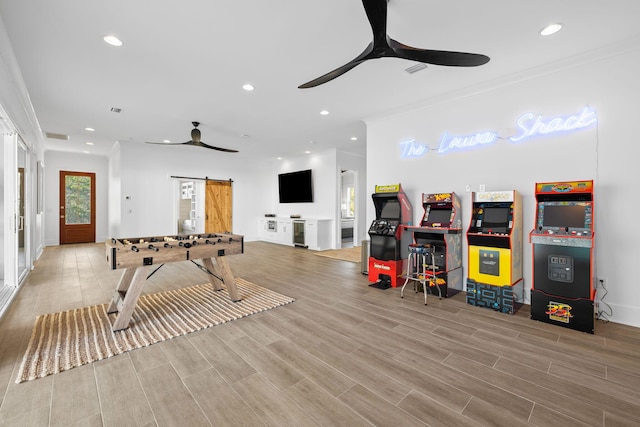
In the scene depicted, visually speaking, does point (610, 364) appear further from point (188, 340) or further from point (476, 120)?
point (188, 340)

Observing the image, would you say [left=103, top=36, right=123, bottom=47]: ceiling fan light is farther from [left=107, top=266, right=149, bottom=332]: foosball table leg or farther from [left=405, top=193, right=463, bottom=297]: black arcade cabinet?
[left=405, top=193, right=463, bottom=297]: black arcade cabinet

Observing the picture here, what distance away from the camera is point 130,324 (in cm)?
305

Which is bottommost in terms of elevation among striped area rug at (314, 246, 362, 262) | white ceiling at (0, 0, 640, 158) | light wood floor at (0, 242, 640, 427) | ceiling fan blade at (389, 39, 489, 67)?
light wood floor at (0, 242, 640, 427)

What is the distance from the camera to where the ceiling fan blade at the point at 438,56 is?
7.48ft

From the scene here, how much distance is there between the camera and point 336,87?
4078mm

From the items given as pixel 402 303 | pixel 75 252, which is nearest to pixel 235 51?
pixel 402 303

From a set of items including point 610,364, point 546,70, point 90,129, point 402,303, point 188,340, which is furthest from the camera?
point 90,129

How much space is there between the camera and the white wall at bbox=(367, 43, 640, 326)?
10.0 feet

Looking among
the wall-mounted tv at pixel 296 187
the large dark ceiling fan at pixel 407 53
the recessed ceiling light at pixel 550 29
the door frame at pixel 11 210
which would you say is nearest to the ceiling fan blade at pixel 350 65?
the large dark ceiling fan at pixel 407 53

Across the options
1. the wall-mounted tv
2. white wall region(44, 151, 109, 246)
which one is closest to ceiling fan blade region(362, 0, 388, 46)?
the wall-mounted tv

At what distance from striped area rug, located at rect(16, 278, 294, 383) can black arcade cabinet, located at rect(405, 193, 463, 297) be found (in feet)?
7.04

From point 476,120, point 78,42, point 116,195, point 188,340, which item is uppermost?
point 78,42

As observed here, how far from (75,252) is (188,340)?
282 inches

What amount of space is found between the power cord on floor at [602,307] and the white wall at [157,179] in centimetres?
902
